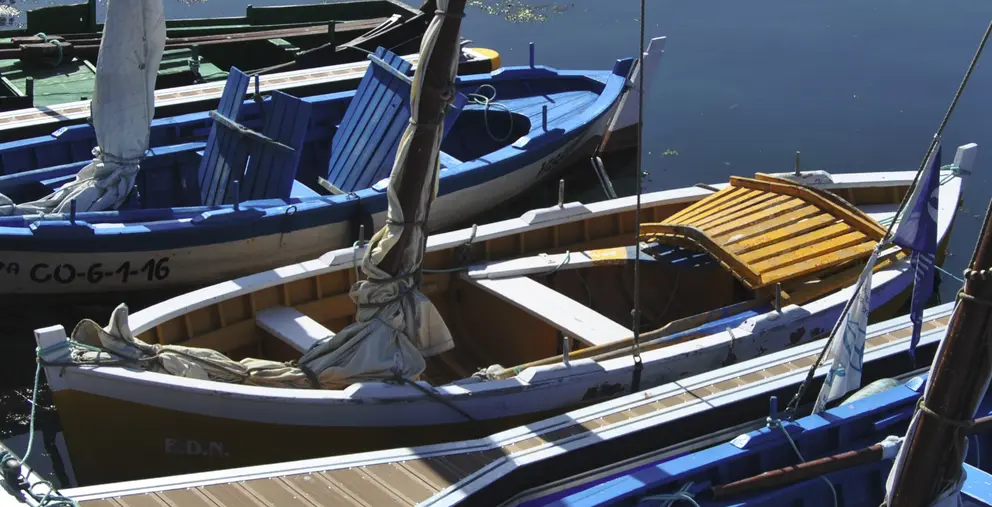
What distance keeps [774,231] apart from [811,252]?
15.2 inches

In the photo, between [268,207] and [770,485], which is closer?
[770,485]

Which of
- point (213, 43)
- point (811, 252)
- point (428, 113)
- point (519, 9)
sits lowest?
point (811, 252)

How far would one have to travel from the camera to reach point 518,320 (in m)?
9.63

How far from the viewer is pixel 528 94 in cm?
1545

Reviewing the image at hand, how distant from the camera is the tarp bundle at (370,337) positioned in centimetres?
775

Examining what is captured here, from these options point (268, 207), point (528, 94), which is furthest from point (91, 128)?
point (528, 94)

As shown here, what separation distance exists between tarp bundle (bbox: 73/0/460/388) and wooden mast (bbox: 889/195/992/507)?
148 inches

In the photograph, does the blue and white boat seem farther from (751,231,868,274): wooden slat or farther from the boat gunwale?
(751,231,868,274): wooden slat

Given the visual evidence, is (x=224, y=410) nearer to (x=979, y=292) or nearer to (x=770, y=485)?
(x=770, y=485)

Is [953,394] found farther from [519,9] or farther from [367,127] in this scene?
[519,9]

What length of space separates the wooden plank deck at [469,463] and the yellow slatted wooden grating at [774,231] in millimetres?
1304

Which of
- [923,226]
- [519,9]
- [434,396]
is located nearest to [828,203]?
[923,226]

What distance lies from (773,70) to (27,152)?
1256cm

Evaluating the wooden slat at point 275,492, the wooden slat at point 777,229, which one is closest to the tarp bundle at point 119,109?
the wooden slat at point 275,492
